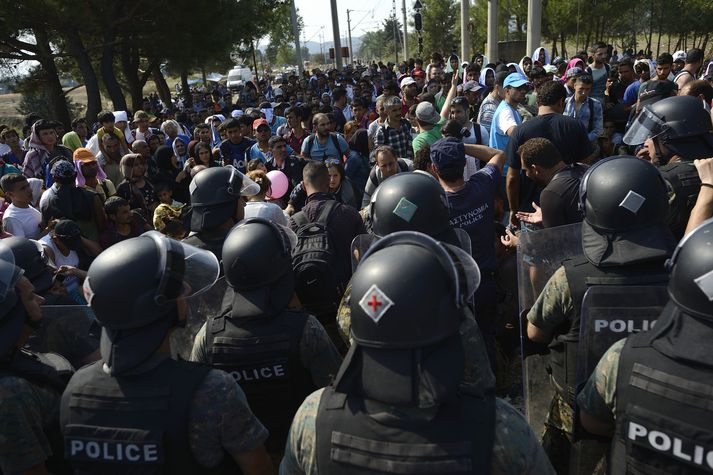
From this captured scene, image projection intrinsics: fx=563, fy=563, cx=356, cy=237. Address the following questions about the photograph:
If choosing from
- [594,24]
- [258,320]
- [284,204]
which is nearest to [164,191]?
[284,204]

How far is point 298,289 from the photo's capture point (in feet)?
10.8

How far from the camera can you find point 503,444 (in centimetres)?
154

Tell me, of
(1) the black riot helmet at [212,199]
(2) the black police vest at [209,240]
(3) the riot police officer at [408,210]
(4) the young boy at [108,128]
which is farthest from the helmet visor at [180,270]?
(4) the young boy at [108,128]

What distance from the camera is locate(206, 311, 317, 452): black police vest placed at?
2.38 m

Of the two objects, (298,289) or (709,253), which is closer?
(709,253)

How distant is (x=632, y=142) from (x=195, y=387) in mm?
3138

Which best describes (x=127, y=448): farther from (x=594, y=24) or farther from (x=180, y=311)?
(x=594, y=24)

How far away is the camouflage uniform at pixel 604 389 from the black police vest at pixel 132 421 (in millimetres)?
1343

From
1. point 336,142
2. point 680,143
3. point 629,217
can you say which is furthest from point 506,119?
point 629,217

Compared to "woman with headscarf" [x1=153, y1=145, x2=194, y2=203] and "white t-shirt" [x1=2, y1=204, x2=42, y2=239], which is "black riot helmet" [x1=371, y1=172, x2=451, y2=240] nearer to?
"white t-shirt" [x1=2, y1=204, x2=42, y2=239]

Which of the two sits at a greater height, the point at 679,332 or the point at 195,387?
the point at 679,332

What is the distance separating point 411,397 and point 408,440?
0.40ft

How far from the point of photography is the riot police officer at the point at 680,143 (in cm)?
335

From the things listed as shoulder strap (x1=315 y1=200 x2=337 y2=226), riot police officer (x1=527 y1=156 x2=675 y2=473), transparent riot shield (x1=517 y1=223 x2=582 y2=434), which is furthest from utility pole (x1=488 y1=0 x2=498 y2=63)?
riot police officer (x1=527 y1=156 x2=675 y2=473)
